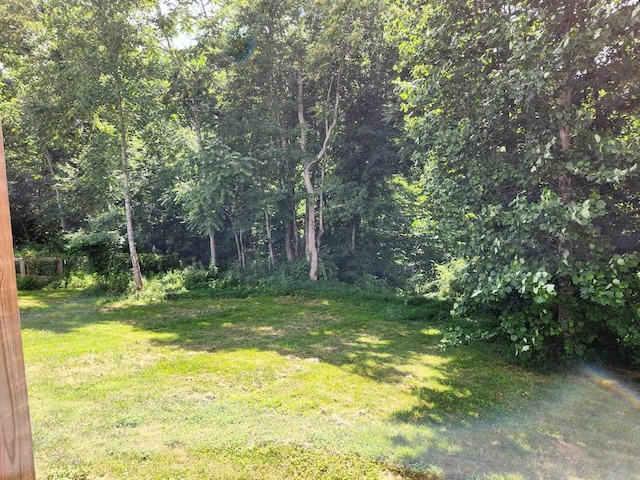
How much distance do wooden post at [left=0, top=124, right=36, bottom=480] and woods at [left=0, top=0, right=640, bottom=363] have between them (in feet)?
10.6

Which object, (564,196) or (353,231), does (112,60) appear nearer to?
(353,231)

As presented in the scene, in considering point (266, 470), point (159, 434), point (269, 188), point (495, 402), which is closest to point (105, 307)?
point (269, 188)

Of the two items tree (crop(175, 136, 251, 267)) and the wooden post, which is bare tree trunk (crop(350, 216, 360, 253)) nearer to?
tree (crop(175, 136, 251, 267))

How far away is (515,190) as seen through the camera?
4309 millimetres

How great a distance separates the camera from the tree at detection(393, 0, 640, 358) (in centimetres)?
317

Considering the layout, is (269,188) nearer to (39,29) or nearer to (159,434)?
(39,29)

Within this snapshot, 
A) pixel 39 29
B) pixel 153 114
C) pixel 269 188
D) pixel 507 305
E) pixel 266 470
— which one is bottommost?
pixel 266 470

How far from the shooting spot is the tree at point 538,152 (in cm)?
317

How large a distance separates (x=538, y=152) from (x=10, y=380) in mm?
4020

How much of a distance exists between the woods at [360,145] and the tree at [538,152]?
0.07ft

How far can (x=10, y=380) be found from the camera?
30.8 inches

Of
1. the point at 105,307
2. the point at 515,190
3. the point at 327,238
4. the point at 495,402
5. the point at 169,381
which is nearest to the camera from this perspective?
the point at 495,402

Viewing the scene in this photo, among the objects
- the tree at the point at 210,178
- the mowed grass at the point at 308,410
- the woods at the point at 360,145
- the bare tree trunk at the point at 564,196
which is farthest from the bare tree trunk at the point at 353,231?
the bare tree trunk at the point at 564,196

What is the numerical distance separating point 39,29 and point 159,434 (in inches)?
384
